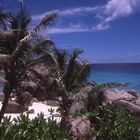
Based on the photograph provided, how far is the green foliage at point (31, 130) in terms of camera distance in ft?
29.6

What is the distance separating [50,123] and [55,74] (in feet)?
31.6

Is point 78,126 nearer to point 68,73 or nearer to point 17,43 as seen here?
point 68,73

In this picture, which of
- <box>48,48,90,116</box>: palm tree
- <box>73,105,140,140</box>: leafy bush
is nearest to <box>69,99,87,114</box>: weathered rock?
<box>48,48,90,116</box>: palm tree

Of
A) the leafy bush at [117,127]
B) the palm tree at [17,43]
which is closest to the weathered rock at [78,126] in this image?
the palm tree at [17,43]

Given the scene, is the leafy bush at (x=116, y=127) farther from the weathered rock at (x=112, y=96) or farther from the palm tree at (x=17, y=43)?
the weathered rock at (x=112, y=96)

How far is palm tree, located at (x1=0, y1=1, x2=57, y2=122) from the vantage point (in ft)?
60.2

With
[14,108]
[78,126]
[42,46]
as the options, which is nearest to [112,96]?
[42,46]

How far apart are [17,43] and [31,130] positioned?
378 inches

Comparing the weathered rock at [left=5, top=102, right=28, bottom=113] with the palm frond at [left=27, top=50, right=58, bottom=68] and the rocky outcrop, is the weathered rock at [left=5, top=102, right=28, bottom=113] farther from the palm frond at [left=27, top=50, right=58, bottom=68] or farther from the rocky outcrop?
the rocky outcrop

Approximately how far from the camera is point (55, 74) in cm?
1948

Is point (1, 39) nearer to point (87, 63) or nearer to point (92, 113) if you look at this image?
point (87, 63)

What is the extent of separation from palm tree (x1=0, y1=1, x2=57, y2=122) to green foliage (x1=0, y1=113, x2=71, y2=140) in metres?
8.20

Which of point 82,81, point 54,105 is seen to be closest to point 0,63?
point 82,81

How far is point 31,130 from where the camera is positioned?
384 inches
